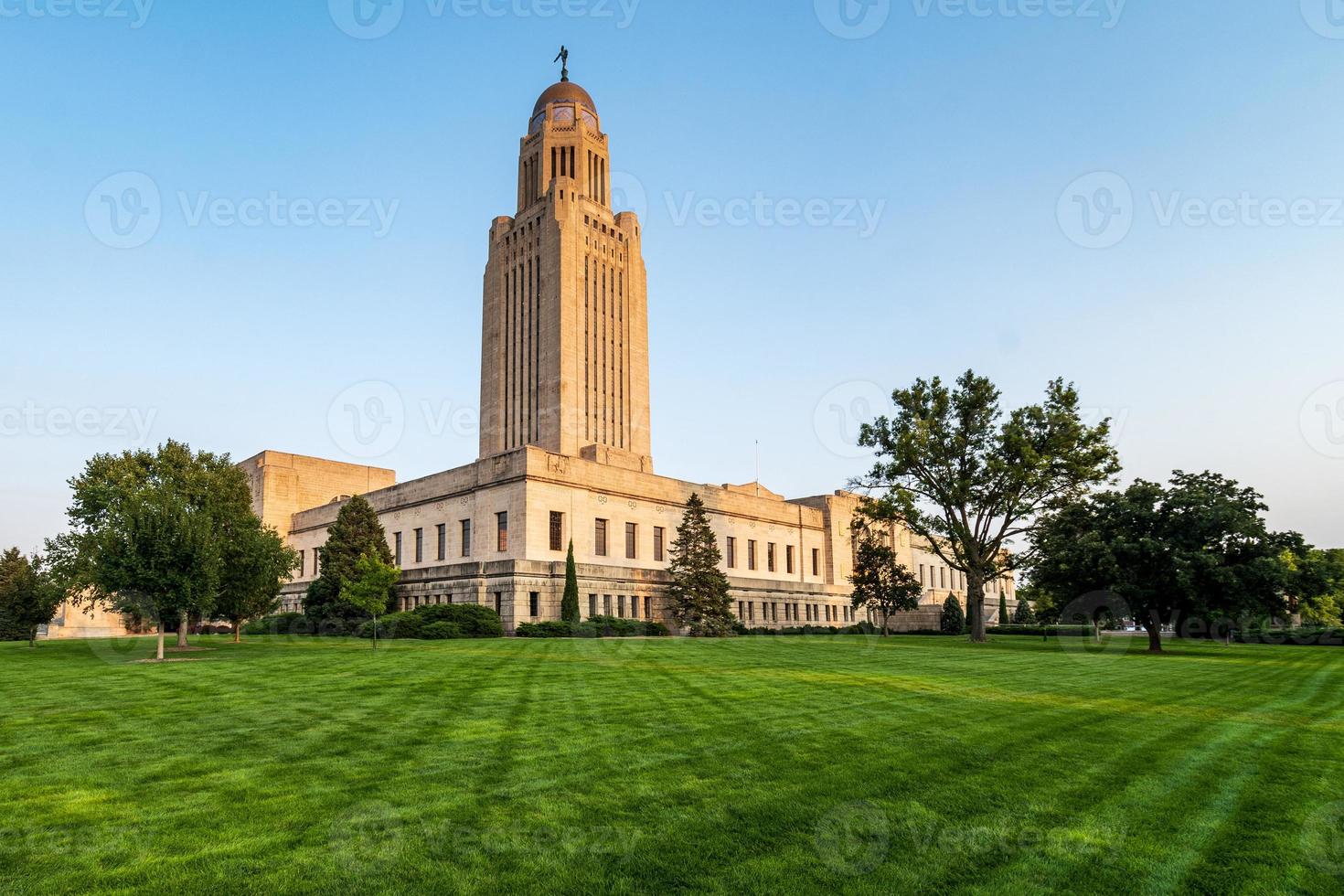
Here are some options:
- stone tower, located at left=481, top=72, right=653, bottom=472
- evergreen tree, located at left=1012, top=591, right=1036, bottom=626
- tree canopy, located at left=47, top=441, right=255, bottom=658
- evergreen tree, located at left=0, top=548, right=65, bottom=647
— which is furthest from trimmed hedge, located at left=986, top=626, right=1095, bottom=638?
evergreen tree, located at left=0, top=548, right=65, bottom=647

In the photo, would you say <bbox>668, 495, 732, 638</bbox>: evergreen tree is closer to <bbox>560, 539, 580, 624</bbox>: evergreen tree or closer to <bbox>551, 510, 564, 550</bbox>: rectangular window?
<bbox>560, 539, 580, 624</bbox>: evergreen tree

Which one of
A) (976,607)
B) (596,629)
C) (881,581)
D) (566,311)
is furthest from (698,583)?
(566,311)

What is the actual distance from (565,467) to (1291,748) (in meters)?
47.4

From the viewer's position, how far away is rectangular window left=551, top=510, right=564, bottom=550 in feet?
179

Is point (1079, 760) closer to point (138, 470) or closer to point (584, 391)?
point (138, 470)

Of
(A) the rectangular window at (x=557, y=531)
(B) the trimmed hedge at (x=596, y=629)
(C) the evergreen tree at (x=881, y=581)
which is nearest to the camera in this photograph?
A: (B) the trimmed hedge at (x=596, y=629)

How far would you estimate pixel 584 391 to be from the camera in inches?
3157

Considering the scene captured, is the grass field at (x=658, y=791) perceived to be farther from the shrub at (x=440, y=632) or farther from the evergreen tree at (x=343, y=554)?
the evergreen tree at (x=343, y=554)

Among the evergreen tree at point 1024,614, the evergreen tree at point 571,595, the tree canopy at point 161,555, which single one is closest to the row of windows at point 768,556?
the evergreen tree at point 571,595

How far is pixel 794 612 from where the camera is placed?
72438 millimetres

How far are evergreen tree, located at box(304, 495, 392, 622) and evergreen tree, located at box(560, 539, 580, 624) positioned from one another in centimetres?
1097

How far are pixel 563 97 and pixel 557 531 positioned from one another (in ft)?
192

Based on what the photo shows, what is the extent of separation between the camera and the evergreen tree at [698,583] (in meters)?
55.6

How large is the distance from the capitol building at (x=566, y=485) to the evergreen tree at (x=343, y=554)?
6133 mm
